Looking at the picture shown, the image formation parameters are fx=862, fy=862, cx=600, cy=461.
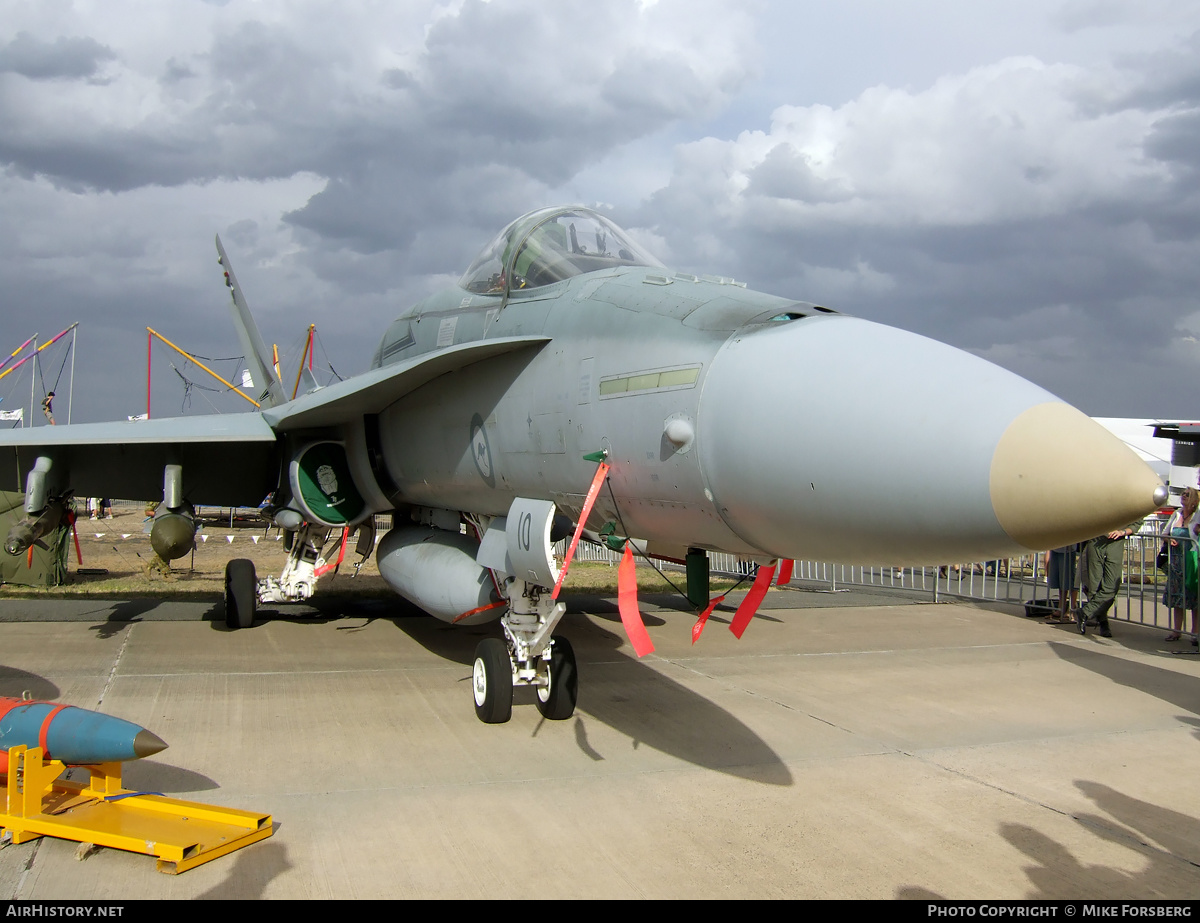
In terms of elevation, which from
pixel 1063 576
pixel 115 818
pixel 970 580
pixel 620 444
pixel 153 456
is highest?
pixel 153 456

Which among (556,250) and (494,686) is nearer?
(556,250)

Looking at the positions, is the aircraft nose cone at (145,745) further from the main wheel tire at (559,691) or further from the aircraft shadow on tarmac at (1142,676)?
the aircraft shadow on tarmac at (1142,676)

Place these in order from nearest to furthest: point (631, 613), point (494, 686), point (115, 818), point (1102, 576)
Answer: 1. point (115, 818)
2. point (631, 613)
3. point (494, 686)
4. point (1102, 576)

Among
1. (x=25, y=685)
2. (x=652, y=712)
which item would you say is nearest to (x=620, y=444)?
(x=652, y=712)

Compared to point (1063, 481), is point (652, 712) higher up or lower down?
lower down

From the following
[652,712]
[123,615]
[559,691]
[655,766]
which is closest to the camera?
[655,766]

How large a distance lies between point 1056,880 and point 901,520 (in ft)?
5.99

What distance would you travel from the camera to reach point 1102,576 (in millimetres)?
10156

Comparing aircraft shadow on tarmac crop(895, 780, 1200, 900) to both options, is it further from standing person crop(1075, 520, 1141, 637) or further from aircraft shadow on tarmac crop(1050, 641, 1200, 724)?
standing person crop(1075, 520, 1141, 637)

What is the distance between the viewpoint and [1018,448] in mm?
2895

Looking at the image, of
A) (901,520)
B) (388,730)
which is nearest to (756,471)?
(901,520)

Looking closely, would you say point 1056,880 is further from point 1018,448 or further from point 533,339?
point 533,339

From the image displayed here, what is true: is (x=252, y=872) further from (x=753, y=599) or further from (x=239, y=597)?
(x=239, y=597)

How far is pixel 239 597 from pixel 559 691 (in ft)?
15.9
